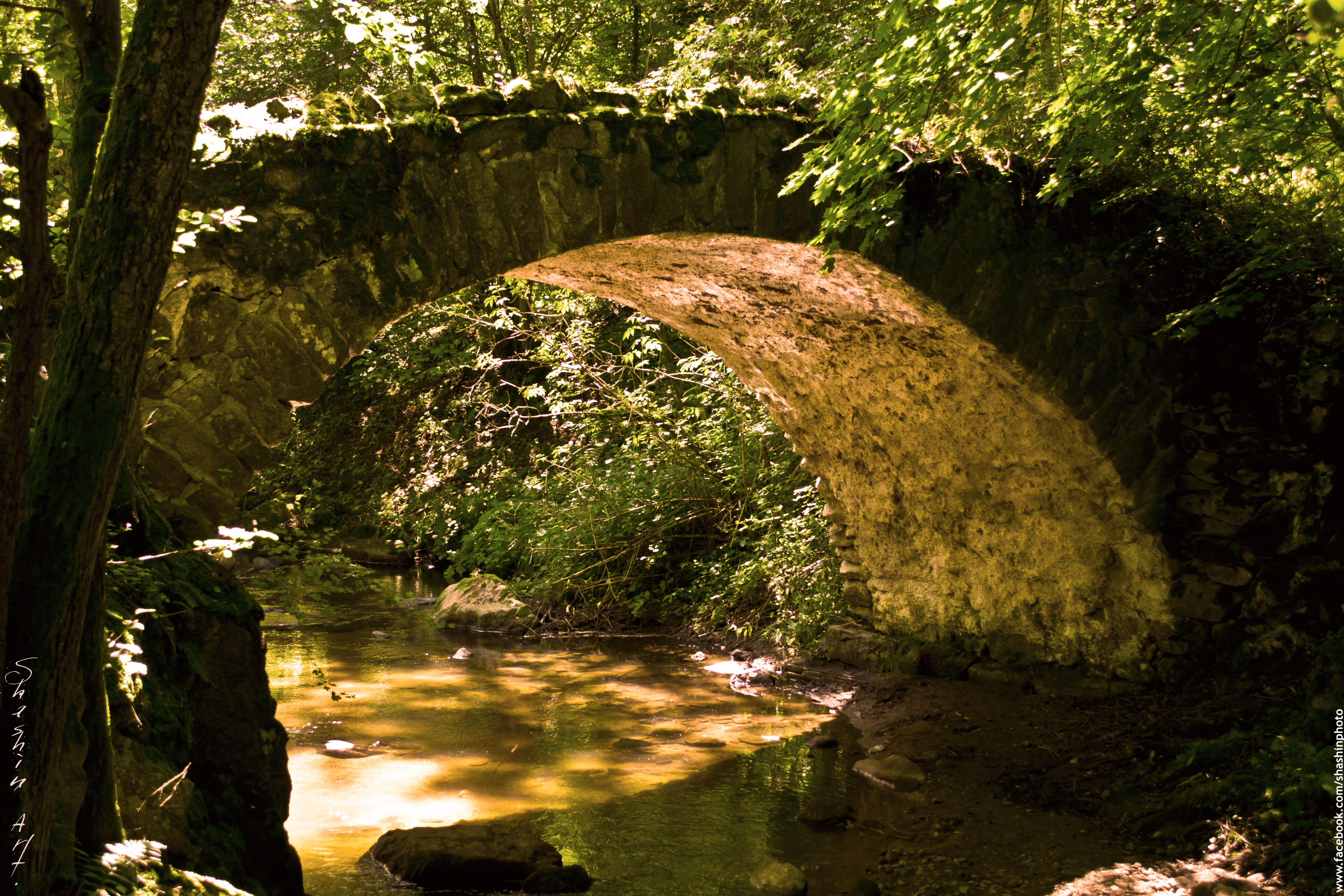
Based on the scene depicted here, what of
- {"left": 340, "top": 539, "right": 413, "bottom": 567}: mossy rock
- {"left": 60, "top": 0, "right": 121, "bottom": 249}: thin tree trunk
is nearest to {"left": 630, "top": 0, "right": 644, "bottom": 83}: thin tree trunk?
{"left": 340, "top": 539, "right": 413, "bottom": 567}: mossy rock

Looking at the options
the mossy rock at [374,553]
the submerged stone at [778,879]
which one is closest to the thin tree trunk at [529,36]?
the mossy rock at [374,553]

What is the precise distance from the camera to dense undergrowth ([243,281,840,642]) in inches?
291

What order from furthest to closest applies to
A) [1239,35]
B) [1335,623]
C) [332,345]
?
[1335,623] → [332,345] → [1239,35]

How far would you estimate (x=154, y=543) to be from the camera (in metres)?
3.08

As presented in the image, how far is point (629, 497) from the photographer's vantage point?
8125 millimetres

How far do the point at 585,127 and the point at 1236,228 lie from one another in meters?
3.05

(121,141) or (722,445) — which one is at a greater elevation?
(121,141)

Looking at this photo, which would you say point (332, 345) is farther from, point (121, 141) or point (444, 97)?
point (121, 141)

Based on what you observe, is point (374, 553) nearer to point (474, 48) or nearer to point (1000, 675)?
point (474, 48)

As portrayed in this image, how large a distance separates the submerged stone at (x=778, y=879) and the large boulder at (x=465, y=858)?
71cm

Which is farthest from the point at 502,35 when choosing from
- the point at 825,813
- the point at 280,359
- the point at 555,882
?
the point at 555,882

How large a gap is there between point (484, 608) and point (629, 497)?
58.7 inches

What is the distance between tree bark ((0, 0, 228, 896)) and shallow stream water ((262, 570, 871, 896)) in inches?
78.0

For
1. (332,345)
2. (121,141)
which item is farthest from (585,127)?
(121,141)
